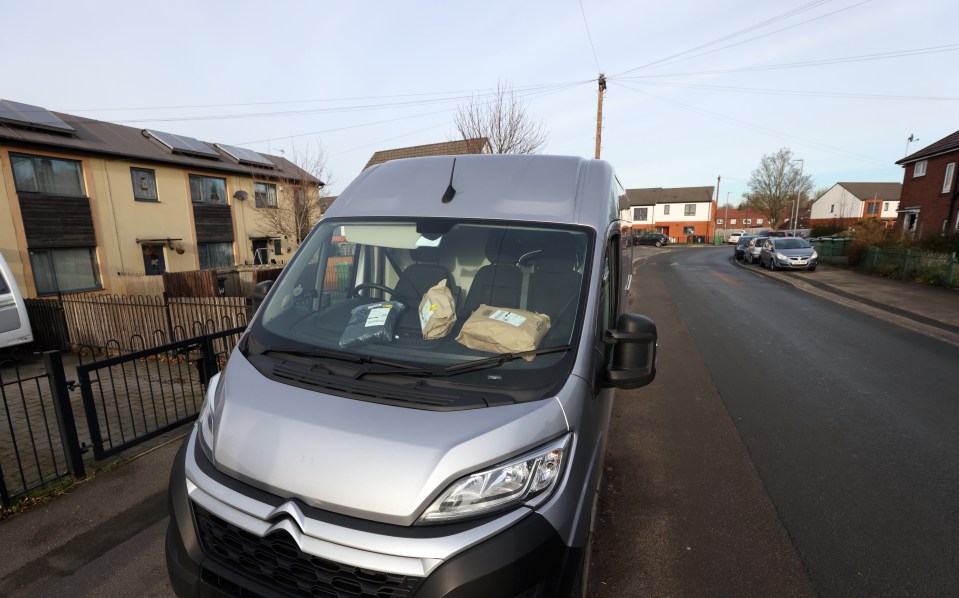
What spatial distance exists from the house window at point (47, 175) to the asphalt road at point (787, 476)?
18.9 metres

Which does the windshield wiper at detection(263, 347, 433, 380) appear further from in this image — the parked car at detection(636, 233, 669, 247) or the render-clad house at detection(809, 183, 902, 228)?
Result: the render-clad house at detection(809, 183, 902, 228)

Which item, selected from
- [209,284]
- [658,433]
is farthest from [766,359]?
[209,284]

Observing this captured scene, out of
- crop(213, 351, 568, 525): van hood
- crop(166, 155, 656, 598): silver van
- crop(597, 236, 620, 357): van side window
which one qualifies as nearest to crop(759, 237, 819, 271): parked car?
crop(597, 236, 620, 357): van side window

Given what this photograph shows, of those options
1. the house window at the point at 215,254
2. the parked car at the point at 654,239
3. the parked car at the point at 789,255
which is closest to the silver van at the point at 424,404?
the parked car at the point at 789,255

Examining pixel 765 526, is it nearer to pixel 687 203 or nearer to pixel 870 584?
pixel 870 584

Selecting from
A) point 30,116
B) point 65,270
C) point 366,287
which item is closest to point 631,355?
point 366,287

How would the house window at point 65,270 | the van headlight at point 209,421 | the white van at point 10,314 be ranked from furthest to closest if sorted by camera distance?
the house window at point 65,270 < the white van at point 10,314 < the van headlight at point 209,421

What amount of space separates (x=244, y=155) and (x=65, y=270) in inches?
395

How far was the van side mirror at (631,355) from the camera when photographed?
234 centimetres

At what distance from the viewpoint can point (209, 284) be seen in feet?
40.3

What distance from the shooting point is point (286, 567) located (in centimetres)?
168

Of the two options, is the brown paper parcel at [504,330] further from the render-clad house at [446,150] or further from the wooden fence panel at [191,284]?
the wooden fence panel at [191,284]

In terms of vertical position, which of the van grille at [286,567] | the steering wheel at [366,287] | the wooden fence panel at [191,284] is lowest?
the wooden fence panel at [191,284]

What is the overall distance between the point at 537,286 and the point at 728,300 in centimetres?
1205
